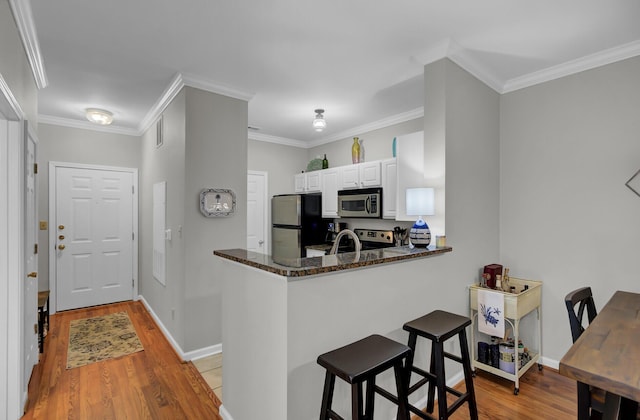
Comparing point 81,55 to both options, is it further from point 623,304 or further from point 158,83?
point 623,304

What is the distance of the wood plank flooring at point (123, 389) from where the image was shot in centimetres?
214

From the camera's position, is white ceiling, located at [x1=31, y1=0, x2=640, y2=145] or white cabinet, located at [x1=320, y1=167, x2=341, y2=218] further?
white cabinet, located at [x1=320, y1=167, x2=341, y2=218]

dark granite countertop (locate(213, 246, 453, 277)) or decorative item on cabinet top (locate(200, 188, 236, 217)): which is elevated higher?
decorative item on cabinet top (locate(200, 188, 236, 217))

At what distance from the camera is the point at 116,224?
456cm

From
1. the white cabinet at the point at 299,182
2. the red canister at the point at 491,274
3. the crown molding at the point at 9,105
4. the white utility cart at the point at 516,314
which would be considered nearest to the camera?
Answer: the crown molding at the point at 9,105

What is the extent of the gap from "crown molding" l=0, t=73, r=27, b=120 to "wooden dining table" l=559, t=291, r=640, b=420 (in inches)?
113

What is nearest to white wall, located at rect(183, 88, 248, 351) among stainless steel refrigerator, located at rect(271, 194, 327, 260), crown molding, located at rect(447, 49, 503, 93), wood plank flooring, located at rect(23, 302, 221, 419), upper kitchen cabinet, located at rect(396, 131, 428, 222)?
wood plank flooring, located at rect(23, 302, 221, 419)

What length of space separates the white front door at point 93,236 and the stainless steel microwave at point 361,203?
3.11 m

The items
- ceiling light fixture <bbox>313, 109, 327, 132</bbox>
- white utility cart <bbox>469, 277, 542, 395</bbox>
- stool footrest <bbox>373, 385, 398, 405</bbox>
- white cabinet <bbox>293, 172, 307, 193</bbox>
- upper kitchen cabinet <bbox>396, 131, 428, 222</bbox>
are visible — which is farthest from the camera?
white cabinet <bbox>293, 172, 307, 193</bbox>

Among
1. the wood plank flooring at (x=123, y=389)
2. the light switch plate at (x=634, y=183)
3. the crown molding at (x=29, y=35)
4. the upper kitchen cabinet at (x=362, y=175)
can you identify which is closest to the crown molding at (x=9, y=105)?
the crown molding at (x=29, y=35)

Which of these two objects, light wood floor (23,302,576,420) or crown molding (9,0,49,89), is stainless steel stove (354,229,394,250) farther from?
crown molding (9,0,49,89)

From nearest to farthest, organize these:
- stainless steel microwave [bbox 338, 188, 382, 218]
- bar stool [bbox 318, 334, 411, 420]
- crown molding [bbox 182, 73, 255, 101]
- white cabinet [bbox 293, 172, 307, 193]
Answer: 1. bar stool [bbox 318, 334, 411, 420]
2. crown molding [bbox 182, 73, 255, 101]
3. stainless steel microwave [bbox 338, 188, 382, 218]
4. white cabinet [bbox 293, 172, 307, 193]

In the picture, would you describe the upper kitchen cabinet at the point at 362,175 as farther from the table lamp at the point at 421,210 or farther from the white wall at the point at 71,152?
the white wall at the point at 71,152

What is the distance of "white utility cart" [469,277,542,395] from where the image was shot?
2.36 metres
